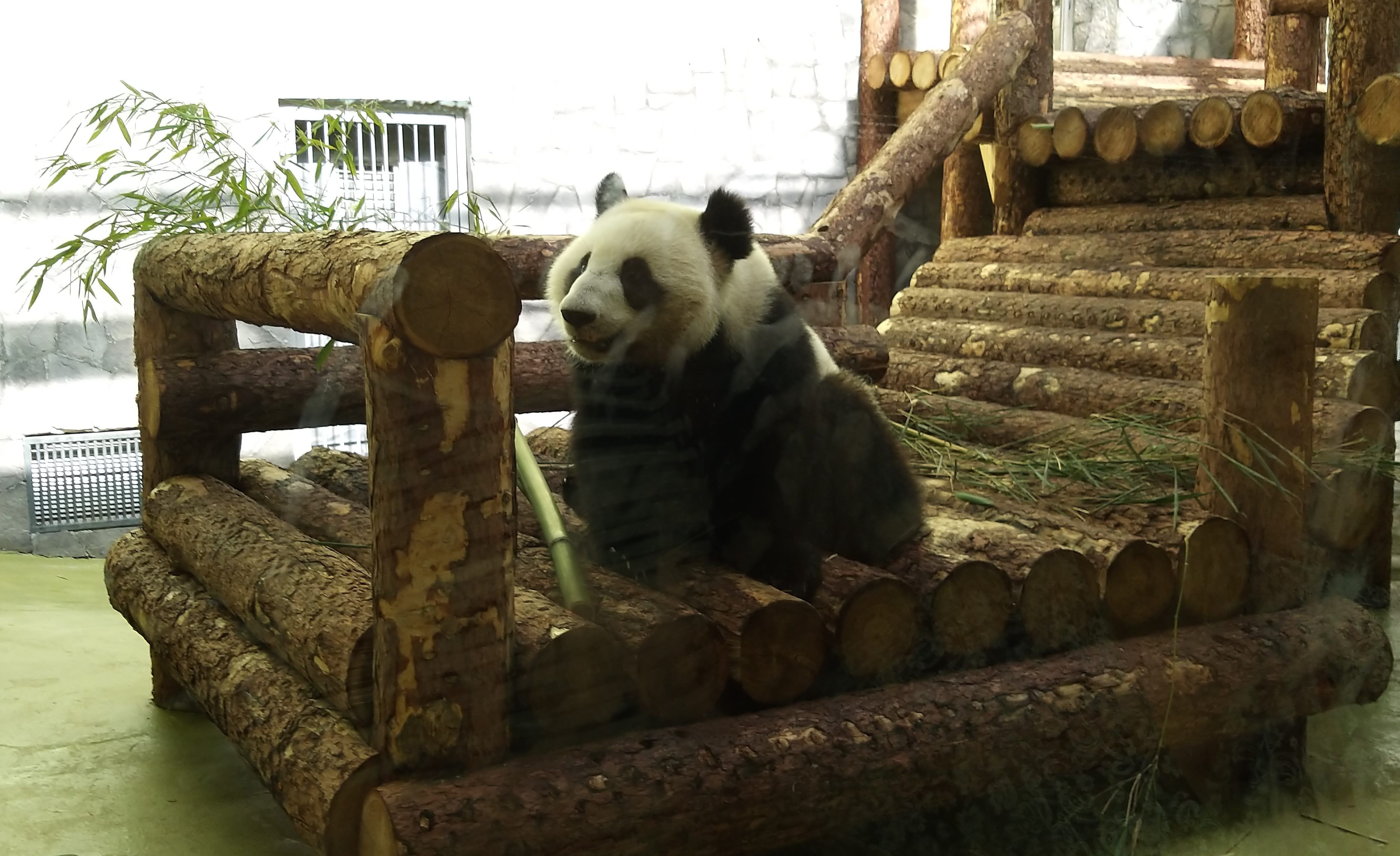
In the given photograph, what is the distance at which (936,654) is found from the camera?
2.47 m

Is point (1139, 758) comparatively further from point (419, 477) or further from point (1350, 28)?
point (1350, 28)

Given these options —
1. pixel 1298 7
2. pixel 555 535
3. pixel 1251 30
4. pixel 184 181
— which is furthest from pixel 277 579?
pixel 1251 30

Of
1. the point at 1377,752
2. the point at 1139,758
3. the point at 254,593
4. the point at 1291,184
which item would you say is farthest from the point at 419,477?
the point at 1291,184

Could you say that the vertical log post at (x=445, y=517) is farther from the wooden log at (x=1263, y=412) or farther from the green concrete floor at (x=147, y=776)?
the wooden log at (x=1263, y=412)

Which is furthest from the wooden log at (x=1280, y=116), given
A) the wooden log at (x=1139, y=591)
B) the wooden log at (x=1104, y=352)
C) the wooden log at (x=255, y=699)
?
the wooden log at (x=255, y=699)

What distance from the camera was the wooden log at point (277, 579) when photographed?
2098mm

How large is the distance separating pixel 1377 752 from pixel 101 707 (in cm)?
349

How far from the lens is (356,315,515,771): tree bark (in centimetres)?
188

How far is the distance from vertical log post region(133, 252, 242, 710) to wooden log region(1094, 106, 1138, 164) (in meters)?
3.52

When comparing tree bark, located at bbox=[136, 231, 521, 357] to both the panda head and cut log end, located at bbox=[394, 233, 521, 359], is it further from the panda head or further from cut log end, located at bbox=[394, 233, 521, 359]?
the panda head

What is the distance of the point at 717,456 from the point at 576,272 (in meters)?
0.47

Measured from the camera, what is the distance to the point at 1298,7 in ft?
17.5

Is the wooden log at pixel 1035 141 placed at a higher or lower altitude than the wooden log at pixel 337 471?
higher

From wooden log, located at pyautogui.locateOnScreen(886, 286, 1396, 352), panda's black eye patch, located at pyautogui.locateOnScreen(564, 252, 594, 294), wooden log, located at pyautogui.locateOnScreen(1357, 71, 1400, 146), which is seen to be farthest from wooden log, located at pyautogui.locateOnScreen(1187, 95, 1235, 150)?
panda's black eye patch, located at pyautogui.locateOnScreen(564, 252, 594, 294)
